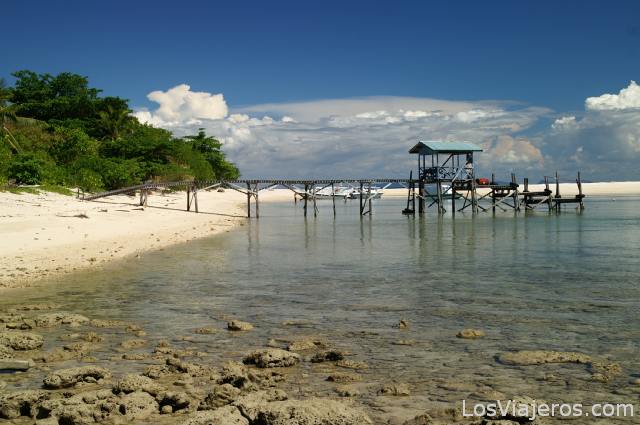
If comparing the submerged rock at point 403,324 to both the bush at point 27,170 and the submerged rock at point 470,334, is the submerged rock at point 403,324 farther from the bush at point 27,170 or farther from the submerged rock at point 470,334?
the bush at point 27,170

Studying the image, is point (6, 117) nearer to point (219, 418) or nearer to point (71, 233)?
point (71, 233)

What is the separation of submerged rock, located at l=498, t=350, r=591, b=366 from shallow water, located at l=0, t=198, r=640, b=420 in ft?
0.68

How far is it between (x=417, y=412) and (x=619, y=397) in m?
2.38

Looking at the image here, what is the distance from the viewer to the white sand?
53.3 ft

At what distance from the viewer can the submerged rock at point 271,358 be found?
24.8ft

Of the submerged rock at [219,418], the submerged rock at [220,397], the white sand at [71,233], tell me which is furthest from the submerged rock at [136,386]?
the white sand at [71,233]

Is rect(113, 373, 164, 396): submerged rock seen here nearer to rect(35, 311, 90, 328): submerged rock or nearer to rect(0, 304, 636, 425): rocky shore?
rect(0, 304, 636, 425): rocky shore

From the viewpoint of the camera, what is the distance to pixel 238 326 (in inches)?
382

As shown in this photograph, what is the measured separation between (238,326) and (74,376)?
3.27 metres

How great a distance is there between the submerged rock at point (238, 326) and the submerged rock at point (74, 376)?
9.15ft

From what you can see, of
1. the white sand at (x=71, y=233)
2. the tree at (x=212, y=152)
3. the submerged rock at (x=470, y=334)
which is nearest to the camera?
the submerged rock at (x=470, y=334)

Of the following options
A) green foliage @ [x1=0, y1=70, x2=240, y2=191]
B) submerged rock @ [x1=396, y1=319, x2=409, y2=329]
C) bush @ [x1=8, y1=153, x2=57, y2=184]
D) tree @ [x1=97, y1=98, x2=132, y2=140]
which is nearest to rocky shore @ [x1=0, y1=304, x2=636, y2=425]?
submerged rock @ [x1=396, y1=319, x2=409, y2=329]

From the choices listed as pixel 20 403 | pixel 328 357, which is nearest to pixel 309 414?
pixel 328 357

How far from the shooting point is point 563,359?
7.84 meters
